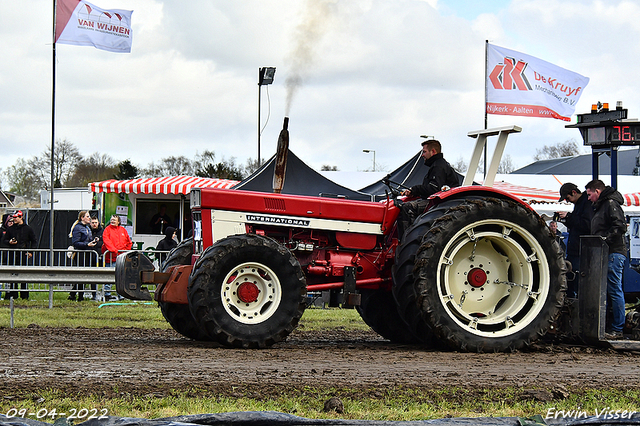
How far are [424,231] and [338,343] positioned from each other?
5.72 feet

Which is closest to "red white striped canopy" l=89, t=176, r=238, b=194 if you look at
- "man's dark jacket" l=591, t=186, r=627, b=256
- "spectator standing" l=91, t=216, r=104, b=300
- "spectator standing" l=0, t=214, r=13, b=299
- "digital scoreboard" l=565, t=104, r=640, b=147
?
"spectator standing" l=91, t=216, r=104, b=300

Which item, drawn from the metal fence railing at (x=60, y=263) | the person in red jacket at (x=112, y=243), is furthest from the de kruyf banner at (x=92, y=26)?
the metal fence railing at (x=60, y=263)

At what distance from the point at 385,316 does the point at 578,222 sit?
90.7 inches

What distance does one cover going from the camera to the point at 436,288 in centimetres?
677

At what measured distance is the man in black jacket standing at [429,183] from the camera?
736cm

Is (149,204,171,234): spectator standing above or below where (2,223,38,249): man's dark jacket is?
above

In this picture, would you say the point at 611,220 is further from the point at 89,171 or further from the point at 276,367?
the point at 89,171

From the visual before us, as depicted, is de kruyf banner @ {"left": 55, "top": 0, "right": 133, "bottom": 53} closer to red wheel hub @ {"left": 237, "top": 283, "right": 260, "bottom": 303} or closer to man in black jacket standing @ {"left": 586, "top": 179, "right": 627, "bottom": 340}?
red wheel hub @ {"left": 237, "top": 283, "right": 260, "bottom": 303}

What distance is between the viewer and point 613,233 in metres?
7.72

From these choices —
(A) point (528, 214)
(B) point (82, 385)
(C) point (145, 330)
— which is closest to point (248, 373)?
(B) point (82, 385)

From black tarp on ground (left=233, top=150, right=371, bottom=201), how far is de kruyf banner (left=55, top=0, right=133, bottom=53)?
393cm

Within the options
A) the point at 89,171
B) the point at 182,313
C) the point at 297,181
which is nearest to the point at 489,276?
the point at 182,313

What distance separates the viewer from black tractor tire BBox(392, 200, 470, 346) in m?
6.76

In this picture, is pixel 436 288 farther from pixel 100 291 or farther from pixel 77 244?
pixel 77 244
